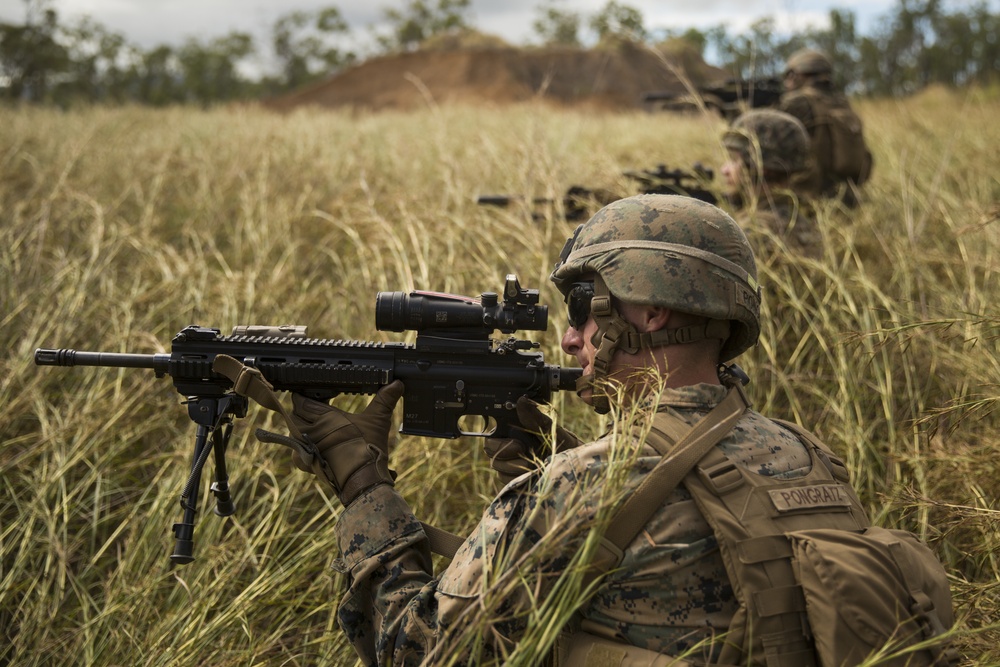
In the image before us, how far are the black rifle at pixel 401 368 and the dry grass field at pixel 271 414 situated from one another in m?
0.79

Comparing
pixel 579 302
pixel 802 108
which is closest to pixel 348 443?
pixel 579 302

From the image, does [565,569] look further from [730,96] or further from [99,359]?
[730,96]

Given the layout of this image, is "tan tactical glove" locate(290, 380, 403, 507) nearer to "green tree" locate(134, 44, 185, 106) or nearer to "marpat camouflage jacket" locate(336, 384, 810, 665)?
"marpat camouflage jacket" locate(336, 384, 810, 665)

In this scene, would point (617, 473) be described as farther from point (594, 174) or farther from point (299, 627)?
point (594, 174)

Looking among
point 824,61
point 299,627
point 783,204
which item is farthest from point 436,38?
point 299,627

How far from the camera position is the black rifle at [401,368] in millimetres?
2549

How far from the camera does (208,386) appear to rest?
2.66m

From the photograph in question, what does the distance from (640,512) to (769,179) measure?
431 cm

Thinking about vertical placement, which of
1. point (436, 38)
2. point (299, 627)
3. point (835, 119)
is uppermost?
point (436, 38)

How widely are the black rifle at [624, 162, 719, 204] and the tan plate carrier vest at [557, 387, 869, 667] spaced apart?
10.4ft

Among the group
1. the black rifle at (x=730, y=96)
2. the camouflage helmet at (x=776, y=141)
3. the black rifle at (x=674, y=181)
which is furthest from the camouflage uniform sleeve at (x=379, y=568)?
the black rifle at (x=730, y=96)

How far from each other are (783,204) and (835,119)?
2418 mm

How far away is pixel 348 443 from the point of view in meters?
2.44

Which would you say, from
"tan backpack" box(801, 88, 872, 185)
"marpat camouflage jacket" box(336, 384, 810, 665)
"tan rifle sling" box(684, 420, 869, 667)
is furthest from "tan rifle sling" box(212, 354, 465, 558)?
"tan backpack" box(801, 88, 872, 185)
